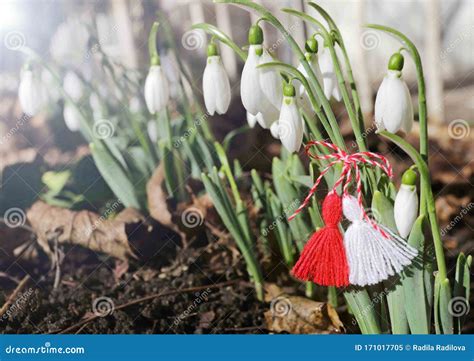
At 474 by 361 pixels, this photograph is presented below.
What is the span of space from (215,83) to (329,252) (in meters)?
0.41

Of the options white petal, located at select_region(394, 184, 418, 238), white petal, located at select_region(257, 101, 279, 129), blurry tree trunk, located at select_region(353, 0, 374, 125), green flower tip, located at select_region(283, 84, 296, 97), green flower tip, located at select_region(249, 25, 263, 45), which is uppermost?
blurry tree trunk, located at select_region(353, 0, 374, 125)

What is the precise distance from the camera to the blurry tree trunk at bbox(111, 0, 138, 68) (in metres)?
1.53

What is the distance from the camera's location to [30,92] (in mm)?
1542

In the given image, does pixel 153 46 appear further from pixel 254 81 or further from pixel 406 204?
pixel 406 204

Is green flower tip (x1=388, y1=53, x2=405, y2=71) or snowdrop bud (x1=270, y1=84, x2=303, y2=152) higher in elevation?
green flower tip (x1=388, y1=53, x2=405, y2=71)

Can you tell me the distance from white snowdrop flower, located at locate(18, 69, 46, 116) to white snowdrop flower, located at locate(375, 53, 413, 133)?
30.7 inches

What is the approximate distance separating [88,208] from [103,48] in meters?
0.37

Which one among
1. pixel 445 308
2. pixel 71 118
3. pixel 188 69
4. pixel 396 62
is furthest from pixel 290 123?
pixel 71 118

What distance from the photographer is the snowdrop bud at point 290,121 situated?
127 cm

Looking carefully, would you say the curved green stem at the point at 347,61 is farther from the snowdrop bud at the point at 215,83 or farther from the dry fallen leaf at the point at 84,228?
the dry fallen leaf at the point at 84,228

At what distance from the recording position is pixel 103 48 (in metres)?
1.56

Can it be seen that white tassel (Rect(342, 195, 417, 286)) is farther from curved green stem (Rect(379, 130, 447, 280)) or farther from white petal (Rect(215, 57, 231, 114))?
white petal (Rect(215, 57, 231, 114))

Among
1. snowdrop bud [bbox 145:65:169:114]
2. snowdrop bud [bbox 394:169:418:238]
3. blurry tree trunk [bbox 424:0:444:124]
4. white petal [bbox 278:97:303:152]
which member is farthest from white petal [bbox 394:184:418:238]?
snowdrop bud [bbox 145:65:169:114]
